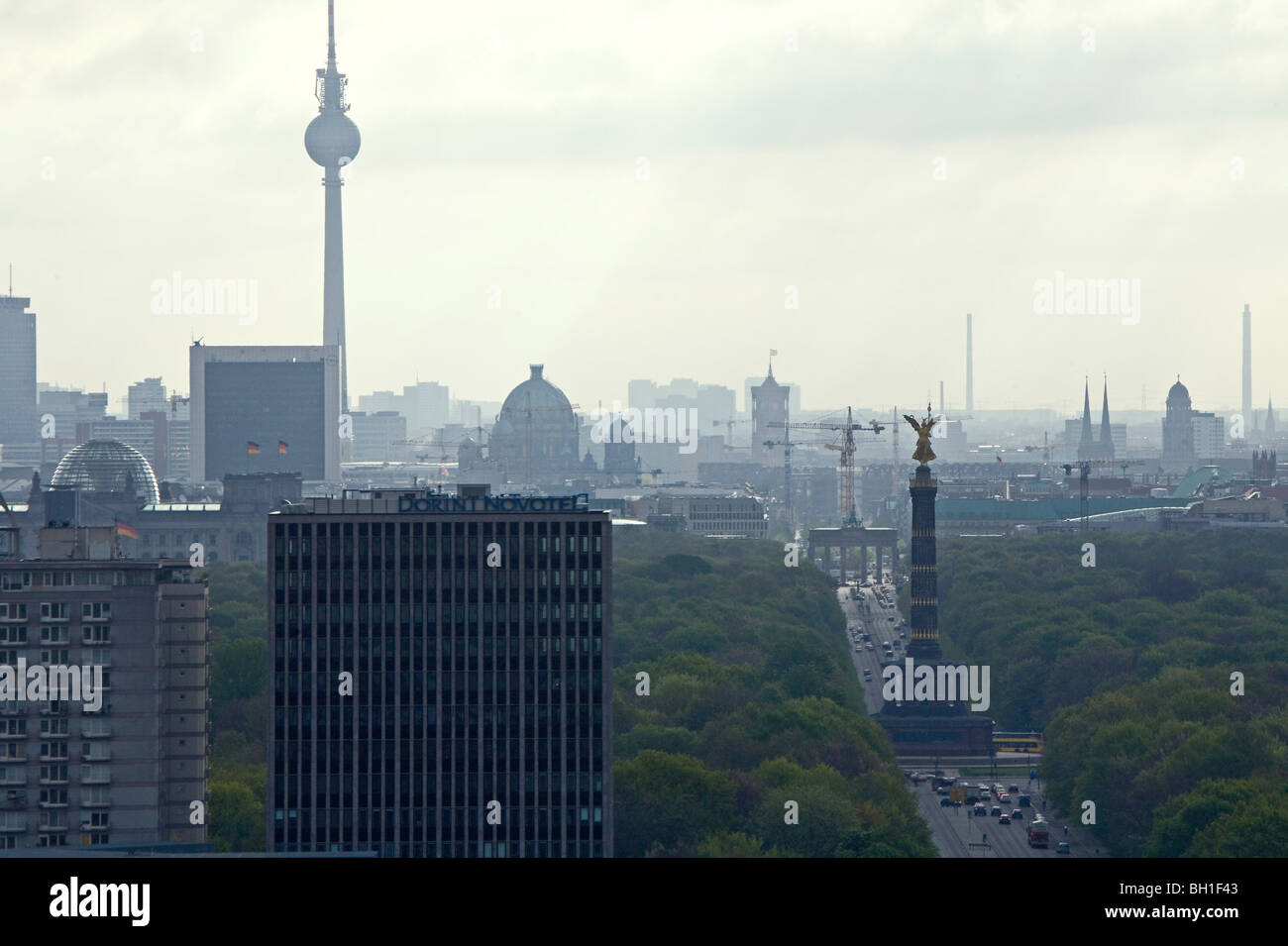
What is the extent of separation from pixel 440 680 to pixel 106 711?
40.6 feet

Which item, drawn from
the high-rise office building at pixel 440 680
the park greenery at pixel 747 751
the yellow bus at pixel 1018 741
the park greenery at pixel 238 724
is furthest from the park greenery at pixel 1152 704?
the park greenery at pixel 238 724

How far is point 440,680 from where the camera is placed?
77875 millimetres

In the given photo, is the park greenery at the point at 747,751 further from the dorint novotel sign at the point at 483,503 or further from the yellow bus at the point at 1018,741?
the dorint novotel sign at the point at 483,503

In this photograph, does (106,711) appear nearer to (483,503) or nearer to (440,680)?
(440,680)

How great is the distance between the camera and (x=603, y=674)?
257 ft

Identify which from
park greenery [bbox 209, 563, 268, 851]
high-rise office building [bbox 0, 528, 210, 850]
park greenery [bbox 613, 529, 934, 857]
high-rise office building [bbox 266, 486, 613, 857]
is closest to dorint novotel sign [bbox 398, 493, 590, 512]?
high-rise office building [bbox 266, 486, 613, 857]

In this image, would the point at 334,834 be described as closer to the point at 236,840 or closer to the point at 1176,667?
the point at 236,840

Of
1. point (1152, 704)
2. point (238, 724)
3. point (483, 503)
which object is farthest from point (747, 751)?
point (483, 503)

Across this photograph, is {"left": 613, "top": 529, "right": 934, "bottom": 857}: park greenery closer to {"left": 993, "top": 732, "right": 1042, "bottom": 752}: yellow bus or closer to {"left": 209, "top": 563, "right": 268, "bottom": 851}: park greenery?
{"left": 993, "top": 732, "right": 1042, "bottom": 752}: yellow bus

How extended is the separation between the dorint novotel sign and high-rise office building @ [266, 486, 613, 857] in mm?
105

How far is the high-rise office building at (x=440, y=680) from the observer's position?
75938 mm

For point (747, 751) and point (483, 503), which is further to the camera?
point (747, 751)

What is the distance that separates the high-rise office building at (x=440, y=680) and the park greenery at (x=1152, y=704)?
2255cm
